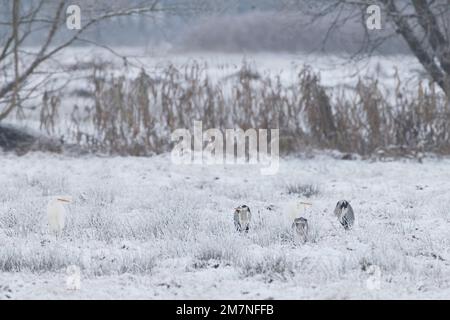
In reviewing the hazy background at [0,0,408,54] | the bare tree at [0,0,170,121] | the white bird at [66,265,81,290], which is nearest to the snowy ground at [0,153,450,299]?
the white bird at [66,265,81,290]

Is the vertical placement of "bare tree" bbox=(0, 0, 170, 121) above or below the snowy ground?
above

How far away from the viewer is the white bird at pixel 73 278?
432 centimetres

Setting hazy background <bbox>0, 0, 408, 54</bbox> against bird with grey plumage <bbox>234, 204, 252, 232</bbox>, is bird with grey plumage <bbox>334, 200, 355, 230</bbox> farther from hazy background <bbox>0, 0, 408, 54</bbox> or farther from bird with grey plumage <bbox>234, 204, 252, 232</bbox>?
hazy background <bbox>0, 0, 408, 54</bbox>

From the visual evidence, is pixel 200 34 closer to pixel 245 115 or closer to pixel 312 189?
pixel 245 115

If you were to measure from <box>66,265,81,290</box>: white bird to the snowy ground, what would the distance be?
0.12ft

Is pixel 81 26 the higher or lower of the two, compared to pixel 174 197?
higher

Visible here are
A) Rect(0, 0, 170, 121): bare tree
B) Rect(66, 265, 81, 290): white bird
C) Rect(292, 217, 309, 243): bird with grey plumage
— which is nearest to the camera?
Rect(66, 265, 81, 290): white bird

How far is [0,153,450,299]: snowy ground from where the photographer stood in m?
4.35

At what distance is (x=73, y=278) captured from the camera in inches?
175

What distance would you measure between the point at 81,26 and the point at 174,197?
535 centimetres

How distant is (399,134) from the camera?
10867mm

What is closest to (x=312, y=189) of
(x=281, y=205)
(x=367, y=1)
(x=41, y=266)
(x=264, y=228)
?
(x=281, y=205)
